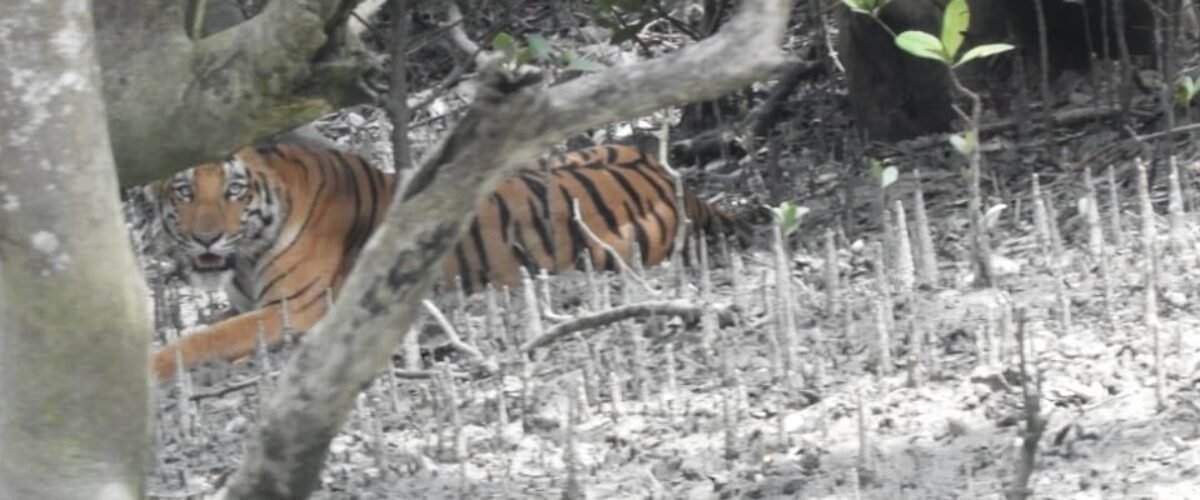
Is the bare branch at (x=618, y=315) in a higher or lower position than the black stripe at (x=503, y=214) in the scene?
lower

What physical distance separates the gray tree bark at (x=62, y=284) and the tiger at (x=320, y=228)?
2.46 m

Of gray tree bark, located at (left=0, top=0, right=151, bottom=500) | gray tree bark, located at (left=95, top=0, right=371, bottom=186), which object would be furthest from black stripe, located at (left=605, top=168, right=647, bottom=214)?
gray tree bark, located at (left=0, top=0, right=151, bottom=500)

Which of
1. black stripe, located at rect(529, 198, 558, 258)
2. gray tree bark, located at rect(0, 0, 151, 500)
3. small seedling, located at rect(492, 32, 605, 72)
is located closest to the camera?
gray tree bark, located at rect(0, 0, 151, 500)

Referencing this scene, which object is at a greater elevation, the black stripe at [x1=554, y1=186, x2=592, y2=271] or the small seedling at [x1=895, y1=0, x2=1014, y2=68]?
the small seedling at [x1=895, y1=0, x2=1014, y2=68]

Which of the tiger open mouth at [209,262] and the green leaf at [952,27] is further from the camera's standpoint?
the tiger open mouth at [209,262]

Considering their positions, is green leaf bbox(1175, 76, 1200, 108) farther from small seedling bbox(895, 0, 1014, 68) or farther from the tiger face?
the tiger face

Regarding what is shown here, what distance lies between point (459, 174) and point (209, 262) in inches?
122

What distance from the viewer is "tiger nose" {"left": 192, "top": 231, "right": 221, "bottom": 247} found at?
627 cm

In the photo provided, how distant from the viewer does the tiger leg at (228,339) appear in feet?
19.0

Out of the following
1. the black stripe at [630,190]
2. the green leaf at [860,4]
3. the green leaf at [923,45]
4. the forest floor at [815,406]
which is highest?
the green leaf at [860,4]

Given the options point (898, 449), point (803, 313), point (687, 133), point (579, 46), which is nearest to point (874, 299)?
point (803, 313)

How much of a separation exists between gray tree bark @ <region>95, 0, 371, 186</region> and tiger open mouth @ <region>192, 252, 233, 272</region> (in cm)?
172

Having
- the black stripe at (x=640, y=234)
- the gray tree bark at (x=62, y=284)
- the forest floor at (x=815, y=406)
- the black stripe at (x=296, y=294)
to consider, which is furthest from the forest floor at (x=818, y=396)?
the gray tree bark at (x=62, y=284)

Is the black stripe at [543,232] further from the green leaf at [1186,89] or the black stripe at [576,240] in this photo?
the green leaf at [1186,89]
